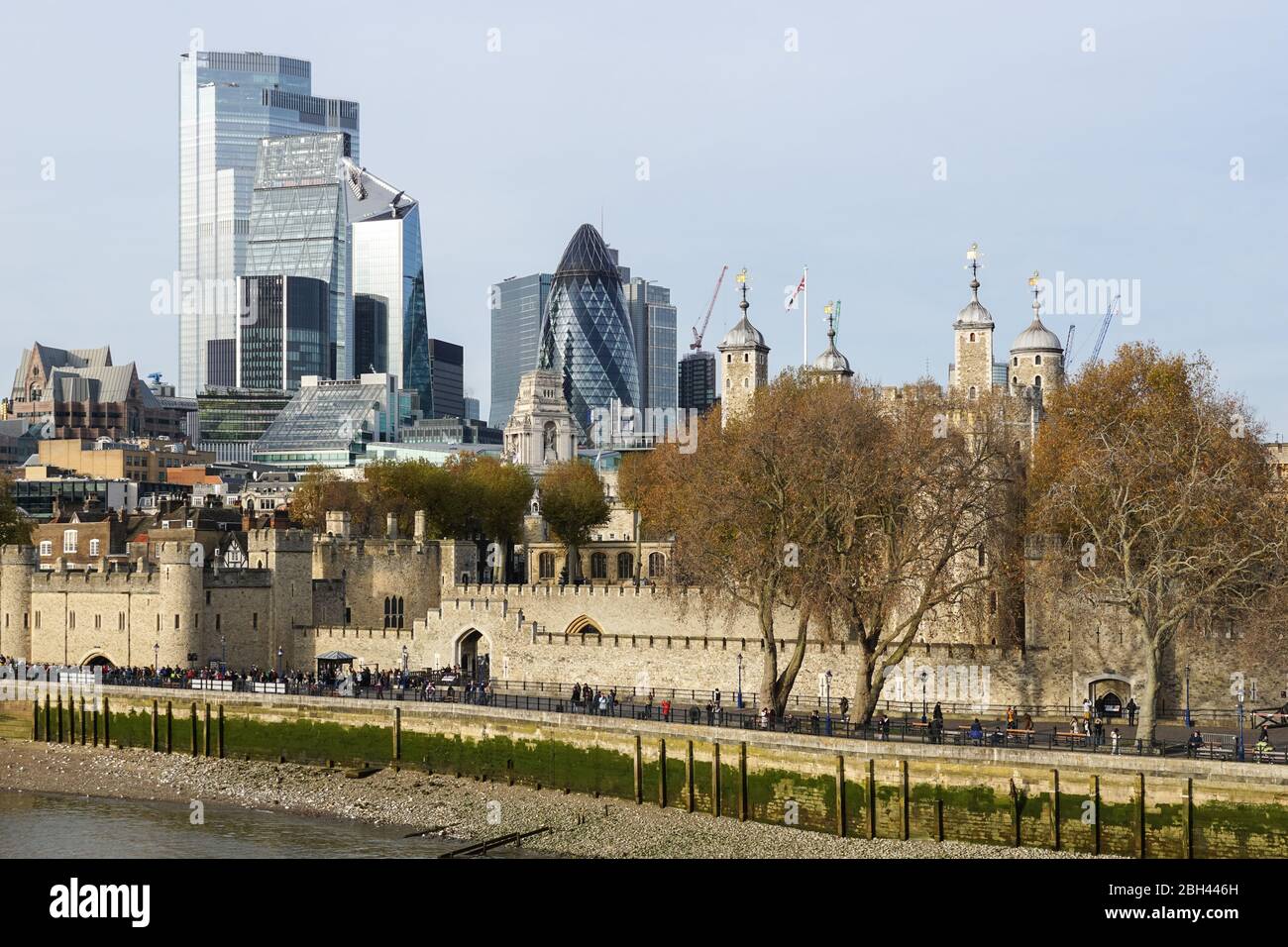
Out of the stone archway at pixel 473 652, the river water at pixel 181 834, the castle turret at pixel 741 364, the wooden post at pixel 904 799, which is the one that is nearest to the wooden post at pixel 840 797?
the wooden post at pixel 904 799

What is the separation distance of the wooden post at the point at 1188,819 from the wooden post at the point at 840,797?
9536 millimetres

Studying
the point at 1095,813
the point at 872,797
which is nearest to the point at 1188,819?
the point at 1095,813

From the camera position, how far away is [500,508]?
112312 mm

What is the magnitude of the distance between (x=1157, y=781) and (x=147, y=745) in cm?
3982

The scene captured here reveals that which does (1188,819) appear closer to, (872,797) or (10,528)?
(872,797)

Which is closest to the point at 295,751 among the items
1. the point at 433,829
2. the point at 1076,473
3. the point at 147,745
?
the point at 147,745

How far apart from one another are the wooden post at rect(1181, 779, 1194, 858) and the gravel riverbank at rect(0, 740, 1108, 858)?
3246mm

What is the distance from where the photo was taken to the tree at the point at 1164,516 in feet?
171

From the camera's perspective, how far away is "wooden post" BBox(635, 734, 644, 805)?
2138 inches

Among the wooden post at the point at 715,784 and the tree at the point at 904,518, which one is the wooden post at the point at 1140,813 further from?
the wooden post at the point at 715,784

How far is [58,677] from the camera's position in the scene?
72312 millimetres

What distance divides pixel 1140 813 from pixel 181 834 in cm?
2858
